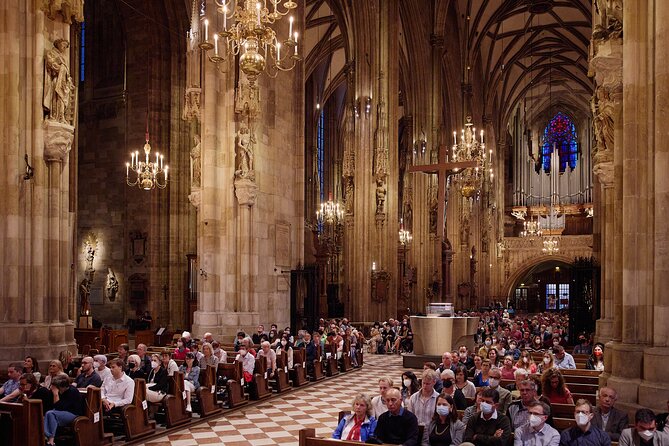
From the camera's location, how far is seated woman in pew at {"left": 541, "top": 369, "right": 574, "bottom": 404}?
796cm

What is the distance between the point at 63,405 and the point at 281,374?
601 cm

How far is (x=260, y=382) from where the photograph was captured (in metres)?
12.6

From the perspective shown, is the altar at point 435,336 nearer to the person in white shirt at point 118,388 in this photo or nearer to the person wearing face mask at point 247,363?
the person wearing face mask at point 247,363

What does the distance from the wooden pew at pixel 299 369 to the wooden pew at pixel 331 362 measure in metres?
1.11

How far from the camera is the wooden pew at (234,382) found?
11727 mm

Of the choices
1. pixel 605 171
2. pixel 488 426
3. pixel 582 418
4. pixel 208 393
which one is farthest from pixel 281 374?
pixel 582 418

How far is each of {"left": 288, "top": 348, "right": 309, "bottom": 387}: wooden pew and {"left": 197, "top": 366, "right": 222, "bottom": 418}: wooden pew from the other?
292 centimetres

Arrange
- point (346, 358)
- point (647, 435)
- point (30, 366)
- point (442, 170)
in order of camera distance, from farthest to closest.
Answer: point (442, 170), point (346, 358), point (30, 366), point (647, 435)

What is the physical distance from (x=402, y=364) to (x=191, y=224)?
10157 millimetres

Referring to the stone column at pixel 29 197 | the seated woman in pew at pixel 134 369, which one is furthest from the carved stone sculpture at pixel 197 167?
the seated woman in pew at pixel 134 369

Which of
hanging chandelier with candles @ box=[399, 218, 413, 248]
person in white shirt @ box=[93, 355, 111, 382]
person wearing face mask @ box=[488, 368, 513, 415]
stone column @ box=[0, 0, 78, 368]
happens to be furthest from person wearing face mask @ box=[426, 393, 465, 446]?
hanging chandelier with candles @ box=[399, 218, 413, 248]

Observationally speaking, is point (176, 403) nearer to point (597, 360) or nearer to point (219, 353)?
point (219, 353)

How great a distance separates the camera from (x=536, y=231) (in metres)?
48.5

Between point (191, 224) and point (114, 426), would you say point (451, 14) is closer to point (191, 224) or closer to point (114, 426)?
point (191, 224)
